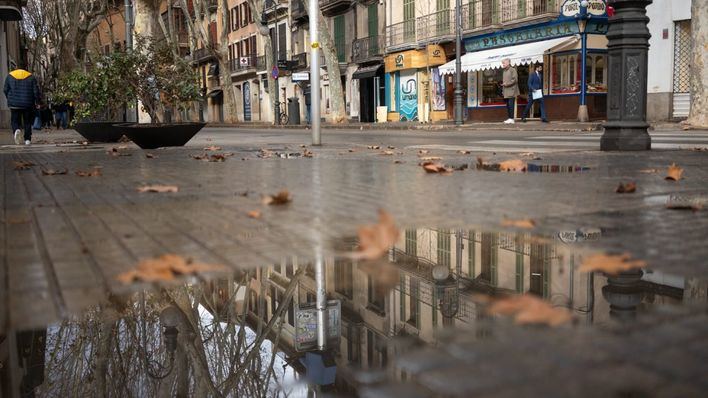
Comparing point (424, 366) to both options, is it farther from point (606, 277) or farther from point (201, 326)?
point (606, 277)

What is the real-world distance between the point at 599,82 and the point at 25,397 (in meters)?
28.6

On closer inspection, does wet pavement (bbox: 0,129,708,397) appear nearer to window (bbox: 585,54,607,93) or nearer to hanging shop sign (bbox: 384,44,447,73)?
window (bbox: 585,54,607,93)

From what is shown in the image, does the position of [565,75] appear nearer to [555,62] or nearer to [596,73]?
[555,62]

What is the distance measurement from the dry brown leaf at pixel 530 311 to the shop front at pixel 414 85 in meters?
34.1

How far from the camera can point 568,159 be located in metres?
8.55

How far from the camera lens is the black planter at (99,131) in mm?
15119

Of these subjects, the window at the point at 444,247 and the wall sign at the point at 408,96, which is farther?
the wall sign at the point at 408,96

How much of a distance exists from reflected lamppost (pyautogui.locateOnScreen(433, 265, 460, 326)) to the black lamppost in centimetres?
678

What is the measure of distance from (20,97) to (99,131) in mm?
1708

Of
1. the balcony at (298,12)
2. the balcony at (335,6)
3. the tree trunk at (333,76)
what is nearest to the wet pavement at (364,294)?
the tree trunk at (333,76)

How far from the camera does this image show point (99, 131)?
15406 millimetres

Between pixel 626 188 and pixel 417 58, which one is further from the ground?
pixel 417 58

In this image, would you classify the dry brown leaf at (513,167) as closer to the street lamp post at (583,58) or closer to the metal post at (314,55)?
the metal post at (314,55)

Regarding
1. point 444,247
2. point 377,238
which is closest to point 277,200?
point 377,238
